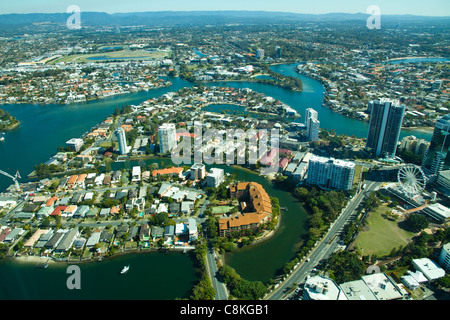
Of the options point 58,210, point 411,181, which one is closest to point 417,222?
point 411,181

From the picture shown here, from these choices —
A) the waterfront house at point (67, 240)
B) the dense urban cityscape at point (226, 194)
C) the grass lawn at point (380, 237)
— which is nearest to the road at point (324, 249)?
the dense urban cityscape at point (226, 194)

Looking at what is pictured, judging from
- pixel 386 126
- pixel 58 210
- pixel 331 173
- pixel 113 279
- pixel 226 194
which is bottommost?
pixel 113 279

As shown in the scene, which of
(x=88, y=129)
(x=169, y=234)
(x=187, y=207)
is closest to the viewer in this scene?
(x=169, y=234)

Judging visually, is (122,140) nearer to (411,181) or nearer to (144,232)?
(144,232)

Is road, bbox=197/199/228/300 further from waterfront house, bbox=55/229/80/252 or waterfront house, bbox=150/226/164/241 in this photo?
waterfront house, bbox=55/229/80/252

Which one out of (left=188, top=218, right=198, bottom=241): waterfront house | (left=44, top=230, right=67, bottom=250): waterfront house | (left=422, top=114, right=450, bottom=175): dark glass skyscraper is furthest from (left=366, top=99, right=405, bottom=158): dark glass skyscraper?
(left=44, top=230, right=67, bottom=250): waterfront house

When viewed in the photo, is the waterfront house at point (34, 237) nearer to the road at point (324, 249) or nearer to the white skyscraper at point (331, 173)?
the road at point (324, 249)
